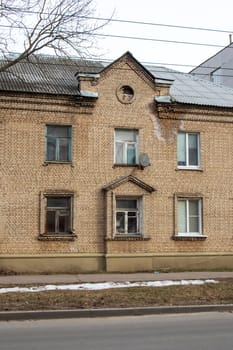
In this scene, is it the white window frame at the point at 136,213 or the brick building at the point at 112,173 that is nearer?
the brick building at the point at 112,173

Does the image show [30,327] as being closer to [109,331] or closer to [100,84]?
[109,331]

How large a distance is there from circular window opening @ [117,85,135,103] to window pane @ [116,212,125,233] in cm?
457

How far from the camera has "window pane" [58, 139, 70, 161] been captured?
20562 mm

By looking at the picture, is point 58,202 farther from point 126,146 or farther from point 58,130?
point 126,146

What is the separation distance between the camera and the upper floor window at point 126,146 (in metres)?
21.2

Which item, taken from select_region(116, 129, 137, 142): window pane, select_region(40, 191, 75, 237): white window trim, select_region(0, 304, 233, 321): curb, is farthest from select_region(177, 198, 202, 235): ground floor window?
select_region(0, 304, 233, 321): curb

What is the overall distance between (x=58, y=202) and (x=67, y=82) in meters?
5.08

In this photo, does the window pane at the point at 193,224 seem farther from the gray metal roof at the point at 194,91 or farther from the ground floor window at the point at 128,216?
the gray metal roof at the point at 194,91

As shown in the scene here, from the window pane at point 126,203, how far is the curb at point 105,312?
31.5 ft

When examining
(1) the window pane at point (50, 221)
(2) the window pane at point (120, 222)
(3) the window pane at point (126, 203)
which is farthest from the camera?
(3) the window pane at point (126, 203)

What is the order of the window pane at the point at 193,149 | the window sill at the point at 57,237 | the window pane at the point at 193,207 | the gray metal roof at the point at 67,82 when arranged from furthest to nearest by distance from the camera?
the window pane at the point at 193,149
the window pane at the point at 193,207
the gray metal roof at the point at 67,82
the window sill at the point at 57,237

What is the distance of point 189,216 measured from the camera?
861 inches

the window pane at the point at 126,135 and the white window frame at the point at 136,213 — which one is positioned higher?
the window pane at the point at 126,135

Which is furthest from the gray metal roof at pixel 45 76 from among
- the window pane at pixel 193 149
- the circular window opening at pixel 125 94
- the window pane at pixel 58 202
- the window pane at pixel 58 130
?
the window pane at pixel 193 149
